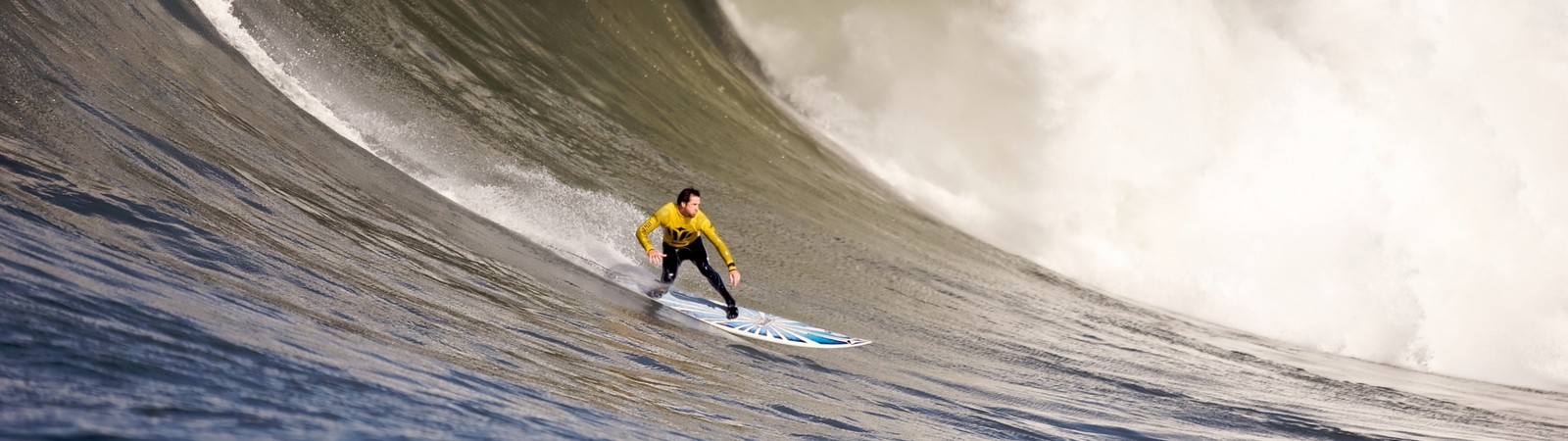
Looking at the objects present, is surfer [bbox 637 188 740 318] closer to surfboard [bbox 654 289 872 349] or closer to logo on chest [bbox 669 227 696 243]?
logo on chest [bbox 669 227 696 243]

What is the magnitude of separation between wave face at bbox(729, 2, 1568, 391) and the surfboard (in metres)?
7.56

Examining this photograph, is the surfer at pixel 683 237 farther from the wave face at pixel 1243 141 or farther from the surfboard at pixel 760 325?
the wave face at pixel 1243 141

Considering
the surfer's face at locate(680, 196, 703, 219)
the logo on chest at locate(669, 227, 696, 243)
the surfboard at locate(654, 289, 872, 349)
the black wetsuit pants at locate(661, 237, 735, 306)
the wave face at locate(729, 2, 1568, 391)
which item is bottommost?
the surfboard at locate(654, 289, 872, 349)

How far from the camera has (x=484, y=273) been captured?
7203 mm

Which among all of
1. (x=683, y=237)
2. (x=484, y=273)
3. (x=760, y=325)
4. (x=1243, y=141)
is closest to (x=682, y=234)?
(x=683, y=237)

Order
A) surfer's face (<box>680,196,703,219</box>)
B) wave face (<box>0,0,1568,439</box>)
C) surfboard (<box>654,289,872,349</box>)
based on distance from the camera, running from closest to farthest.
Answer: wave face (<box>0,0,1568,439</box>) < surfboard (<box>654,289,872,349</box>) < surfer's face (<box>680,196,703,219</box>)

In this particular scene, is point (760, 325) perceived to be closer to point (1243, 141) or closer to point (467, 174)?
point (467, 174)

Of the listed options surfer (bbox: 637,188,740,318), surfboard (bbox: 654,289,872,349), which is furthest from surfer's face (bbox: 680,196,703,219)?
surfboard (bbox: 654,289,872,349)

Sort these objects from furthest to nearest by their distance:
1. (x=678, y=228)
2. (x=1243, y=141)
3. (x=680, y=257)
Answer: (x=1243, y=141)
(x=680, y=257)
(x=678, y=228)

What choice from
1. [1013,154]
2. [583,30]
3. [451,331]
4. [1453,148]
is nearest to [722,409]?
[451,331]

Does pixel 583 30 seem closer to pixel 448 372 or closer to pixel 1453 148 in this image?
pixel 448 372

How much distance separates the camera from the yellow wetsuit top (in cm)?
834

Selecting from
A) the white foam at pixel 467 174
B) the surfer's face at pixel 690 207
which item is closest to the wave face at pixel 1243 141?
the white foam at pixel 467 174

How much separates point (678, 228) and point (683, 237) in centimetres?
8
